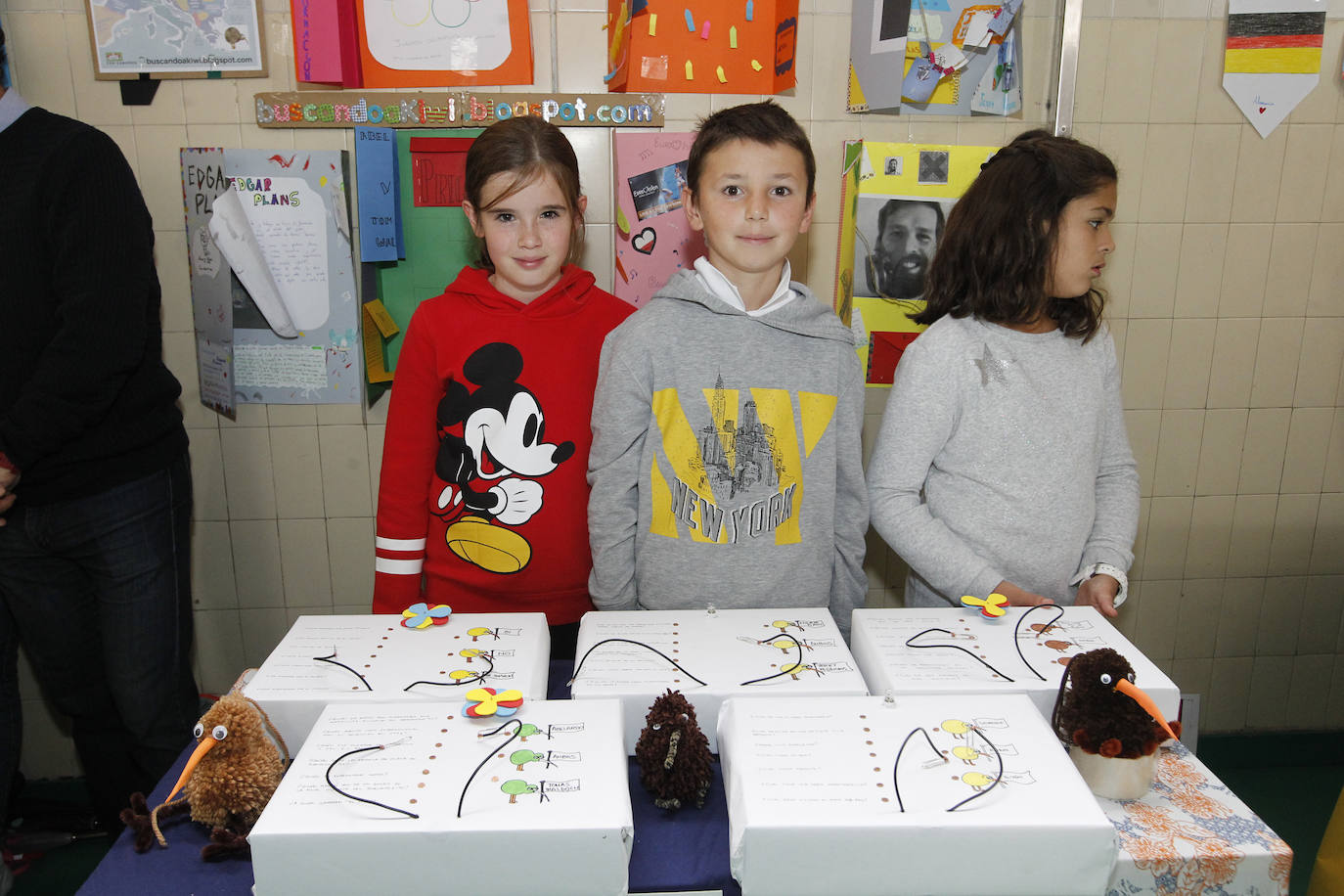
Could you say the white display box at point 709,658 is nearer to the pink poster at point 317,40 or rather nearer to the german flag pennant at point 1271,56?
the pink poster at point 317,40

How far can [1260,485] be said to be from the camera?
2234mm

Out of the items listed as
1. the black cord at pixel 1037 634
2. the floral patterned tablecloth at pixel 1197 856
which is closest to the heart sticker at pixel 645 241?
the black cord at pixel 1037 634

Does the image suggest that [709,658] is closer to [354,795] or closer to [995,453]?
[354,795]

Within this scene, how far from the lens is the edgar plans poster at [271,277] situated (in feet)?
6.37

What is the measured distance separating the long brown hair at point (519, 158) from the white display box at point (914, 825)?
1055mm

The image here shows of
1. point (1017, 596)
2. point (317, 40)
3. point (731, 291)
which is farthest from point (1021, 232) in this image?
point (317, 40)

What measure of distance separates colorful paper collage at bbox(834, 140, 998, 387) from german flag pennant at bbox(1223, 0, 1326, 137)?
60 cm

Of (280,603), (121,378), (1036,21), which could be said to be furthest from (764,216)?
(280,603)

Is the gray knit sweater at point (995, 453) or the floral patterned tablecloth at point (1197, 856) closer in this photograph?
the floral patterned tablecloth at point (1197, 856)

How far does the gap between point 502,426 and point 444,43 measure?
94 cm

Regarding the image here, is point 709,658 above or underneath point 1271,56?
underneath

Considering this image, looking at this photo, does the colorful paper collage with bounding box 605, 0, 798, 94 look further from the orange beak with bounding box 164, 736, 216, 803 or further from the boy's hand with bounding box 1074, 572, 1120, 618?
the orange beak with bounding box 164, 736, 216, 803

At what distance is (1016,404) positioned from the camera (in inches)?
54.8

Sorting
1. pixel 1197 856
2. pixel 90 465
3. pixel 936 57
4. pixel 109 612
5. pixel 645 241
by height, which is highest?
pixel 936 57
